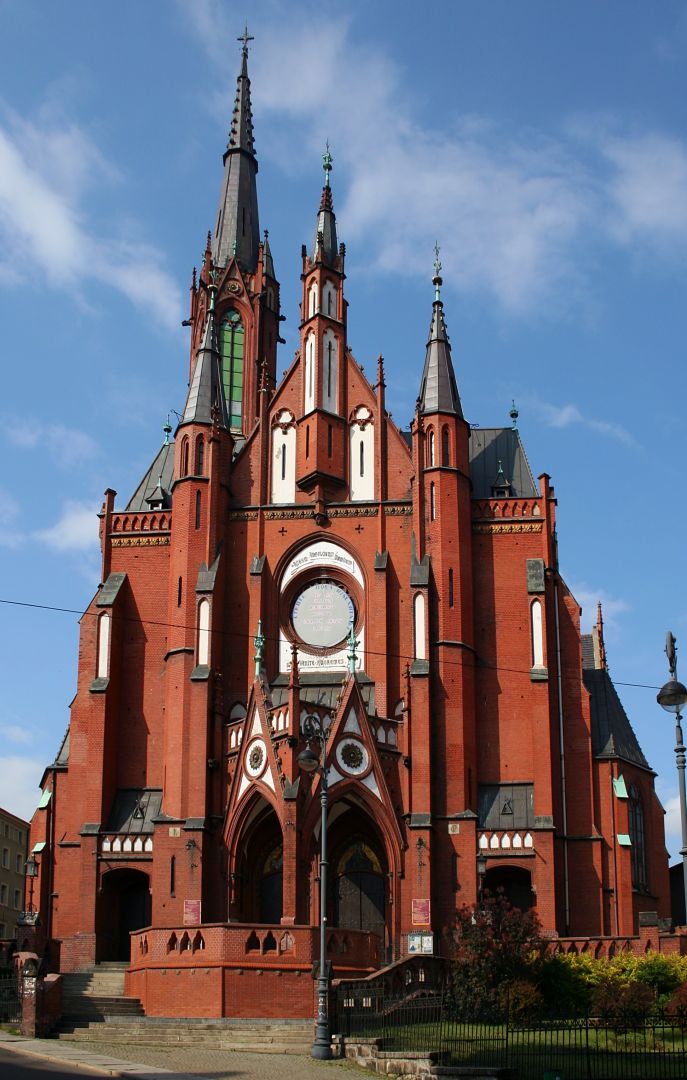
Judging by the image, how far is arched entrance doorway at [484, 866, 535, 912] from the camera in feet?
151

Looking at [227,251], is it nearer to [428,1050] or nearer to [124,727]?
[124,727]

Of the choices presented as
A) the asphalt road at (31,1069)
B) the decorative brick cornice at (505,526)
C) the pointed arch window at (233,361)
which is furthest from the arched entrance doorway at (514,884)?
the pointed arch window at (233,361)

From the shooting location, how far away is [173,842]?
45.2 m

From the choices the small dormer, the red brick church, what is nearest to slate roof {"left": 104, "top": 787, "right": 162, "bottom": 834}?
the red brick church

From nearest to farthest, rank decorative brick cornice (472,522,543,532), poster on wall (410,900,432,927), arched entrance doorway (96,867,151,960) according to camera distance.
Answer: poster on wall (410,900,432,927) → arched entrance doorway (96,867,151,960) → decorative brick cornice (472,522,543,532)

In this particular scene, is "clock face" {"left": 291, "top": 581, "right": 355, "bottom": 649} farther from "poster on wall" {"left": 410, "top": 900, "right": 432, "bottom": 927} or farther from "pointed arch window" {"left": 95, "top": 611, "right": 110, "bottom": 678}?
"poster on wall" {"left": 410, "top": 900, "right": 432, "bottom": 927}

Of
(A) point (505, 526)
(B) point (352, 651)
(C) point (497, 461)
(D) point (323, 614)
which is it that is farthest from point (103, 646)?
(C) point (497, 461)

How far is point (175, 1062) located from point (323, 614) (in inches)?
913

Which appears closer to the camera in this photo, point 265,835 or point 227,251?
point 265,835

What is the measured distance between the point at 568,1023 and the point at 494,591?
2293 centimetres

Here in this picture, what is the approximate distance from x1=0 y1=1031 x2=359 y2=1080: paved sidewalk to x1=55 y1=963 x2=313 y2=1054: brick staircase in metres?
0.89

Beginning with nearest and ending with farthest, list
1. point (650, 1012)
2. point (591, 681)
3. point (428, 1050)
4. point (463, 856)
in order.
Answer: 1. point (428, 1050)
2. point (650, 1012)
3. point (463, 856)
4. point (591, 681)

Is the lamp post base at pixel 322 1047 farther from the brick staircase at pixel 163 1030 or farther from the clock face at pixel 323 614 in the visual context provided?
the clock face at pixel 323 614

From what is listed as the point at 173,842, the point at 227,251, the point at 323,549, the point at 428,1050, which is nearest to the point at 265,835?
the point at 173,842
